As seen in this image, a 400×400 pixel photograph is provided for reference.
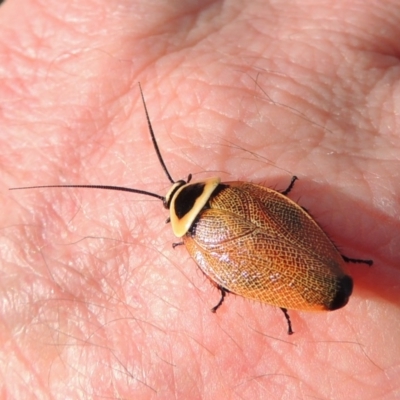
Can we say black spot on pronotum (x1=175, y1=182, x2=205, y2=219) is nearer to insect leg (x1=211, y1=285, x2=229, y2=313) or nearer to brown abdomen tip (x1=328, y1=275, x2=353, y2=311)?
insect leg (x1=211, y1=285, x2=229, y2=313)

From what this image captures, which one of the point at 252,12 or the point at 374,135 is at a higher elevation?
the point at 252,12

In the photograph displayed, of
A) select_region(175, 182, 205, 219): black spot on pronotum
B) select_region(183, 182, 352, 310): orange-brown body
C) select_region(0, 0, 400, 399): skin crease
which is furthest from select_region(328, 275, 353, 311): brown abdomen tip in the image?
select_region(175, 182, 205, 219): black spot on pronotum

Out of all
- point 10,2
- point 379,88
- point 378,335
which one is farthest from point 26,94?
point 378,335

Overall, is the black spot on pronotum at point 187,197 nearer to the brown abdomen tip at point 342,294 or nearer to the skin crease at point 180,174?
the skin crease at point 180,174

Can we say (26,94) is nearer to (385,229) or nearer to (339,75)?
(339,75)

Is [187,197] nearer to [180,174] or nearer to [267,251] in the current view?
[180,174]

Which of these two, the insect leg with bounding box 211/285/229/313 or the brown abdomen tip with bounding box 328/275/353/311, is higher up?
the brown abdomen tip with bounding box 328/275/353/311

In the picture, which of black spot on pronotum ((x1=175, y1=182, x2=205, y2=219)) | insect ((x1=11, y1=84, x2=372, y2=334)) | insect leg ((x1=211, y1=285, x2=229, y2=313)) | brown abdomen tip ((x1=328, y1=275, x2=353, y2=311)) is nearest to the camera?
brown abdomen tip ((x1=328, y1=275, x2=353, y2=311))
